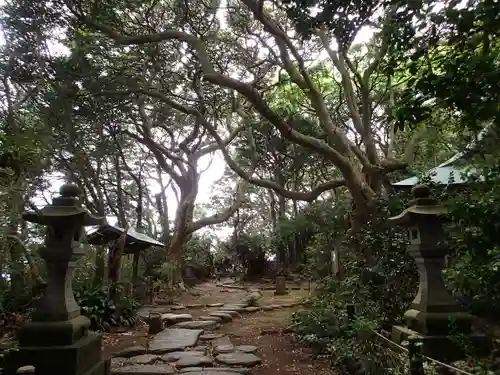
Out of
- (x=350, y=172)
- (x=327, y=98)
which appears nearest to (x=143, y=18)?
(x=350, y=172)

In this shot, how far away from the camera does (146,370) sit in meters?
4.71

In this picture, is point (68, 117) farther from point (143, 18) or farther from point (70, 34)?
point (143, 18)

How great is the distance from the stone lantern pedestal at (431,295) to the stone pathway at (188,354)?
206 cm

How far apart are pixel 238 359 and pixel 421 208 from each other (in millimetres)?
3041

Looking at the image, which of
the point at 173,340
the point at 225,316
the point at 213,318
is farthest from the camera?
the point at 225,316

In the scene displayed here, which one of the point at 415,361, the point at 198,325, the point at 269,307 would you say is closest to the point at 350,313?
the point at 415,361

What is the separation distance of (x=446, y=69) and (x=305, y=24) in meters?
1.97

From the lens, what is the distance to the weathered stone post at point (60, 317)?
378 centimetres

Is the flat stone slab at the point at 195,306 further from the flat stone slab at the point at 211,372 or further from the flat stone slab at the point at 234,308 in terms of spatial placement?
the flat stone slab at the point at 211,372

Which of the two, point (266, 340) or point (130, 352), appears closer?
point (130, 352)

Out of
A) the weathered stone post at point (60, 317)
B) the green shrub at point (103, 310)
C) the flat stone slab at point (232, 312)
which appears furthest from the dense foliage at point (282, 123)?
the flat stone slab at point (232, 312)

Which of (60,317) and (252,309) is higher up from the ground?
(60,317)

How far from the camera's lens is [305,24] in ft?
13.5

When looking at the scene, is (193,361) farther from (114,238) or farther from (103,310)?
(114,238)
